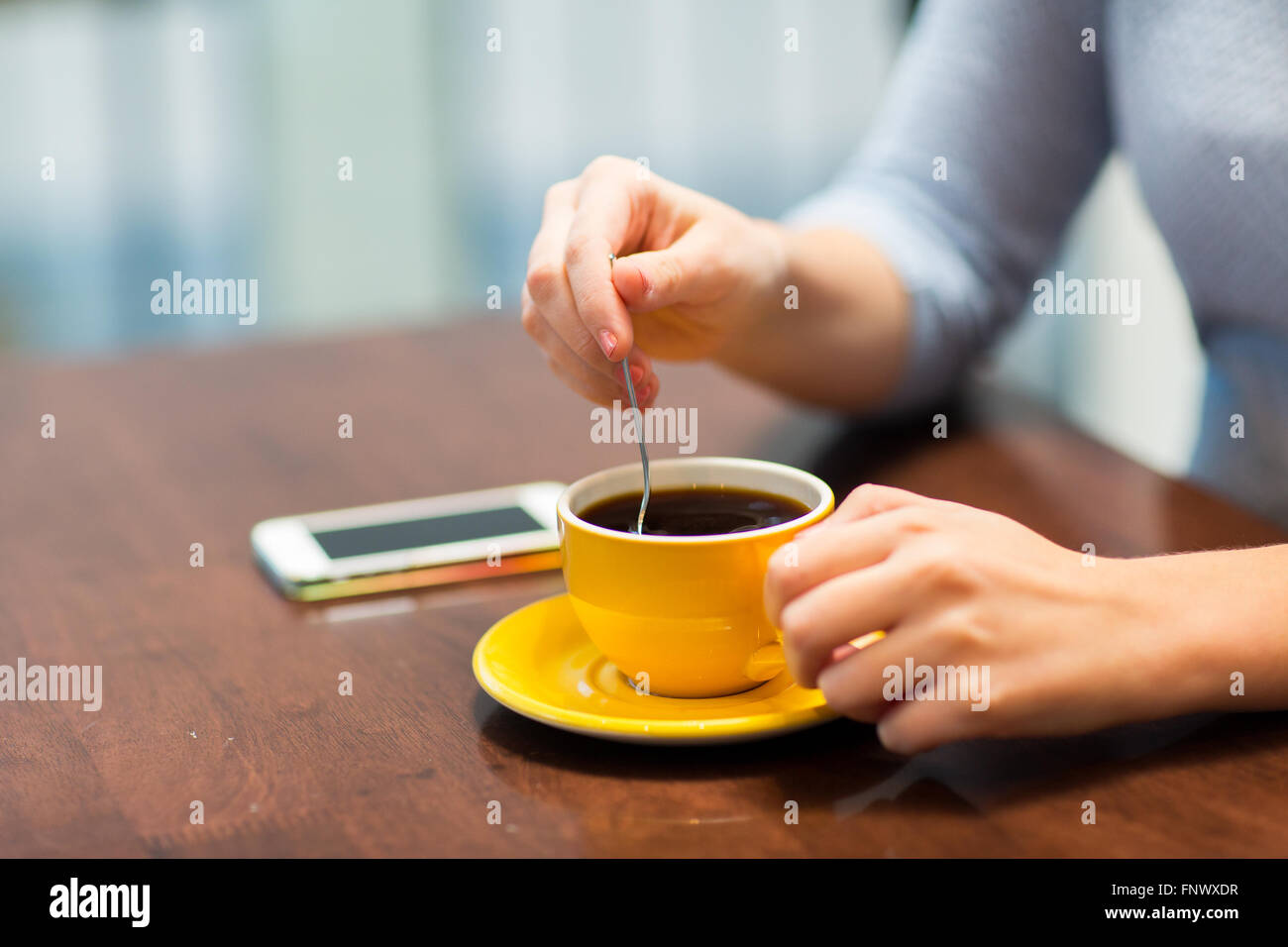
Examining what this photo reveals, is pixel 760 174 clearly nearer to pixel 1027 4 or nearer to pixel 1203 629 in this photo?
pixel 1027 4

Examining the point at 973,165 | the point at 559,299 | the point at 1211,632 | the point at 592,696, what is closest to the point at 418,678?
the point at 592,696

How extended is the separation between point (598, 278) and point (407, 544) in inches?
9.2

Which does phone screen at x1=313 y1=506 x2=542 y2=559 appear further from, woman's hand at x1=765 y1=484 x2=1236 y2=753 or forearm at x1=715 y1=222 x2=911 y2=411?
woman's hand at x1=765 y1=484 x2=1236 y2=753

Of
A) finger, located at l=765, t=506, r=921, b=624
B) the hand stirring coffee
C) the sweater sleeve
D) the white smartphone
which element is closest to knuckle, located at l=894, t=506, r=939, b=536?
finger, located at l=765, t=506, r=921, b=624

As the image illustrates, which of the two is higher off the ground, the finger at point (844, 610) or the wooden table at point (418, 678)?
the finger at point (844, 610)

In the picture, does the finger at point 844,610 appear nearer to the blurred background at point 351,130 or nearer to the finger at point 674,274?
the finger at point 674,274

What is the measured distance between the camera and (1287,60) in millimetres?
802

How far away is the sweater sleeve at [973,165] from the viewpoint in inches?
39.4

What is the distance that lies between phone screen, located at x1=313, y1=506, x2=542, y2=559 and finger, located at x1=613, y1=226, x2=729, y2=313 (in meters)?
0.18

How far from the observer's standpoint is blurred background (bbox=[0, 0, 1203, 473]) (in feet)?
10.7

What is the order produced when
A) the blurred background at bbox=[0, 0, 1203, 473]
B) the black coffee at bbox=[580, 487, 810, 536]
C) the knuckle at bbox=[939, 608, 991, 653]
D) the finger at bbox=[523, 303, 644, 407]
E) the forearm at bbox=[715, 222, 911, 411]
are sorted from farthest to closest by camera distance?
the blurred background at bbox=[0, 0, 1203, 473], the forearm at bbox=[715, 222, 911, 411], the finger at bbox=[523, 303, 644, 407], the black coffee at bbox=[580, 487, 810, 536], the knuckle at bbox=[939, 608, 991, 653]

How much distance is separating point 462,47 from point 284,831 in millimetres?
3129

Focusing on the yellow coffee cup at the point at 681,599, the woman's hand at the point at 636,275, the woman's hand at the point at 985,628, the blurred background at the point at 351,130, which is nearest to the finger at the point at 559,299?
the woman's hand at the point at 636,275

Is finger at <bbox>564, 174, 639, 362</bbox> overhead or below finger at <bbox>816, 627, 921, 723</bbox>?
overhead
